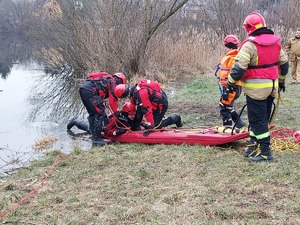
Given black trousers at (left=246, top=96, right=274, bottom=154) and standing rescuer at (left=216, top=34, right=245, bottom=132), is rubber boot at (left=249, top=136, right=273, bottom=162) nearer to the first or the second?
black trousers at (left=246, top=96, right=274, bottom=154)

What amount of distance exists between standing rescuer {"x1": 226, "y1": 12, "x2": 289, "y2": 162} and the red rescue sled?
659 millimetres

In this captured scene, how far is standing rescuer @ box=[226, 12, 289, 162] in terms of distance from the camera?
521cm

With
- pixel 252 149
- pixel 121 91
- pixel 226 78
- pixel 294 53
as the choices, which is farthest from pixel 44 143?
pixel 294 53

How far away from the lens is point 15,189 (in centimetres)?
519

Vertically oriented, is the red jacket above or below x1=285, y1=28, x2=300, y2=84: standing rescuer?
above

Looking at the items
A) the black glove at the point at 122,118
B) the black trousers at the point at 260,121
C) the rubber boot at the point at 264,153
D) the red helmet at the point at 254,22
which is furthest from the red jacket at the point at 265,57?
the black glove at the point at 122,118

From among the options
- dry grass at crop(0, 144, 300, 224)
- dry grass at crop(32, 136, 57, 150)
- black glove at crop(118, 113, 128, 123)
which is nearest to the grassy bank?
dry grass at crop(0, 144, 300, 224)

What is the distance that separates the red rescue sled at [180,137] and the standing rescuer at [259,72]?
659mm

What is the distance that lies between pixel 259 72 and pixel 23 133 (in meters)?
5.87

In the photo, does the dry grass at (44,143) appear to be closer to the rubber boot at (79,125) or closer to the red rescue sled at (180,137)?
the rubber boot at (79,125)

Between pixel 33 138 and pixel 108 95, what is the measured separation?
234 cm

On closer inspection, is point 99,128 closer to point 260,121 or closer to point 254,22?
point 260,121

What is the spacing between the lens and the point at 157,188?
15.8 ft

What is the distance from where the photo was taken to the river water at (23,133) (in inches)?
285
